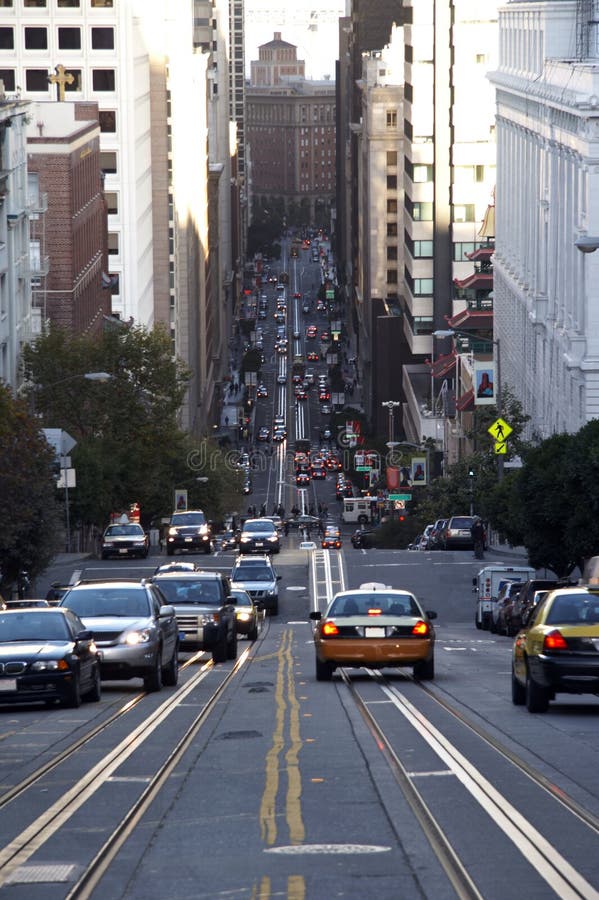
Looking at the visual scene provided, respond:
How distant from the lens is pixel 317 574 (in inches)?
2648

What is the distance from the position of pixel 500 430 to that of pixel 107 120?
→ 62.9 m

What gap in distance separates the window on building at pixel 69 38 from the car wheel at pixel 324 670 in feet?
341

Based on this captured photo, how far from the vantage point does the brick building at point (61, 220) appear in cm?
9712

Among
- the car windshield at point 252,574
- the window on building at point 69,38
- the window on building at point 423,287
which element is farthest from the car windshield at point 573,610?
the window on building at point 423,287

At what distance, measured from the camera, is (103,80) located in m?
129

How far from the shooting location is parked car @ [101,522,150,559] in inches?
2825

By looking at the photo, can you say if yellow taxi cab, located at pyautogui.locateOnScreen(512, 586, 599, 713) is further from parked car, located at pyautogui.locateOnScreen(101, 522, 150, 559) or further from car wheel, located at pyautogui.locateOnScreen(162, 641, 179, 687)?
parked car, located at pyautogui.locateOnScreen(101, 522, 150, 559)

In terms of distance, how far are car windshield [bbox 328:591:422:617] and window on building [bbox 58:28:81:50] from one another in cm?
10388

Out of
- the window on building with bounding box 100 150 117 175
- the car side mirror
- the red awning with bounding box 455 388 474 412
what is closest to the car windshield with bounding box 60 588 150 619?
the car side mirror

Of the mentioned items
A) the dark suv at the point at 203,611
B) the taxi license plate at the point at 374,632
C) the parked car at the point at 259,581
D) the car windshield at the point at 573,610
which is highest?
the car windshield at the point at 573,610

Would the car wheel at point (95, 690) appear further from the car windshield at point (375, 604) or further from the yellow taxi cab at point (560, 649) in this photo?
the yellow taxi cab at point (560, 649)

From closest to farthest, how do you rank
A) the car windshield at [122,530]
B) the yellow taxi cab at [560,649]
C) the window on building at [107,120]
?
the yellow taxi cab at [560,649] → the car windshield at [122,530] → the window on building at [107,120]

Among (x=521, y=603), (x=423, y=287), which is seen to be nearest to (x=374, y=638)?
(x=521, y=603)

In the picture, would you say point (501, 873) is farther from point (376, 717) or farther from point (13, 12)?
point (13, 12)
